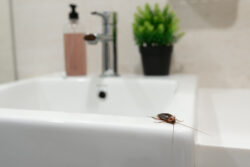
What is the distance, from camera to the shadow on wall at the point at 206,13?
28.4 inches

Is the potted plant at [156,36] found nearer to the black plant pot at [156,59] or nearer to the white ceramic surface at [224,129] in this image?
the black plant pot at [156,59]

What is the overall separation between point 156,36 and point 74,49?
0.82 feet

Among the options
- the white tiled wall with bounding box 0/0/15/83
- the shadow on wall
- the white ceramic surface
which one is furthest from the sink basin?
the white tiled wall with bounding box 0/0/15/83

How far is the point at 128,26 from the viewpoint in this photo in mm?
811

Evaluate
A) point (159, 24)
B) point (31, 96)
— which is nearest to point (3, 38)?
point (31, 96)

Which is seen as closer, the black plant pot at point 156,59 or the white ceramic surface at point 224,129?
the white ceramic surface at point 224,129

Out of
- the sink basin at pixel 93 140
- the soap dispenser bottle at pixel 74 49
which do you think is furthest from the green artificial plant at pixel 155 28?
the sink basin at pixel 93 140

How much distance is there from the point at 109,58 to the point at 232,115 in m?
0.38

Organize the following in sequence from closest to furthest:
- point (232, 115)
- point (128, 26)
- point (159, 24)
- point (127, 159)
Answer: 1. point (127, 159)
2. point (232, 115)
3. point (159, 24)
4. point (128, 26)

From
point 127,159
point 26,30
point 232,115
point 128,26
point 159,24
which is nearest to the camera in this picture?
point 127,159

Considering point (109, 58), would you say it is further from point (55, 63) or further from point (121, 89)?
point (55, 63)

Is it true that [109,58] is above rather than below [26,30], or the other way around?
below

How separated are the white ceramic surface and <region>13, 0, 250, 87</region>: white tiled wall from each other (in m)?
0.09

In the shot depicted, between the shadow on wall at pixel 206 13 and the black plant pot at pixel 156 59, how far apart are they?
13 centimetres
